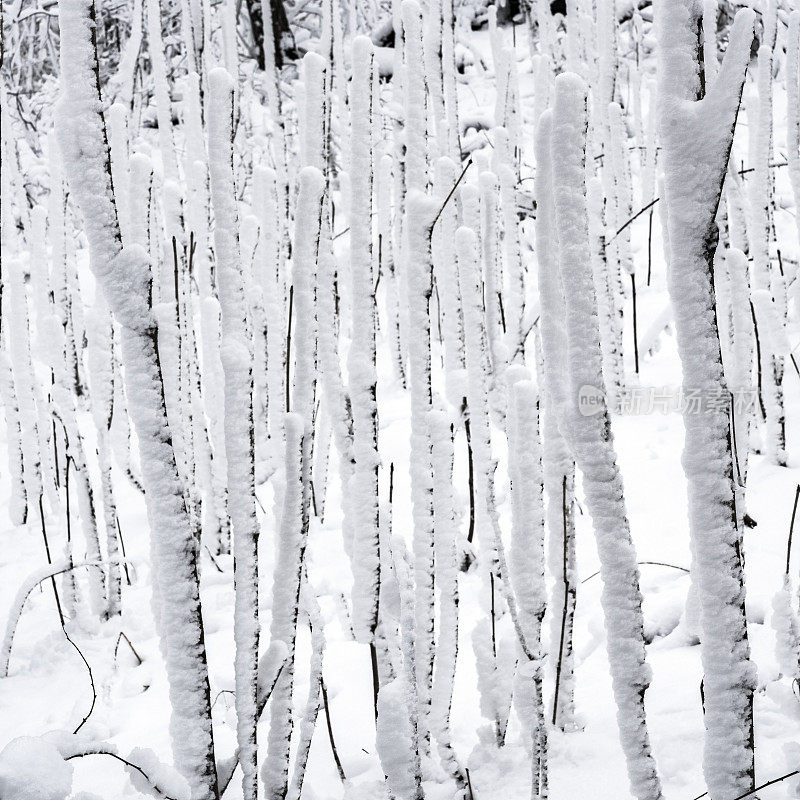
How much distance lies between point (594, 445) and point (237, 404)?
0.37 m

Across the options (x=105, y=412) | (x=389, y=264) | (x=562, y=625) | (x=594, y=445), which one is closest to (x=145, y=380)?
(x=594, y=445)

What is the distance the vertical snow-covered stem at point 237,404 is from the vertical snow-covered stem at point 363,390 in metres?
0.12

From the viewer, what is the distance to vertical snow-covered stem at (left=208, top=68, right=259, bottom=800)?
76cm

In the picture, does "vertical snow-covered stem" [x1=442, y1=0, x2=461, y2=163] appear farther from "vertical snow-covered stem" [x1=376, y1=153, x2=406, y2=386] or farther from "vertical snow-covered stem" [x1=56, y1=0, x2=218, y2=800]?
"vertical snow-covered stem" [x1=56, y1=0, x2=218, y2=800]

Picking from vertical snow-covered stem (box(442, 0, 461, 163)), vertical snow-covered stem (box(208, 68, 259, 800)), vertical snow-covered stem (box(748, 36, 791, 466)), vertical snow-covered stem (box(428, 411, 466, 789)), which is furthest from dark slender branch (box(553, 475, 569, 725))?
vertical snow-covered stem (box(442, 0, 461, 163))

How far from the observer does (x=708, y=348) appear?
561mm

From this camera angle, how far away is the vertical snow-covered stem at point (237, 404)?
29.8 inches

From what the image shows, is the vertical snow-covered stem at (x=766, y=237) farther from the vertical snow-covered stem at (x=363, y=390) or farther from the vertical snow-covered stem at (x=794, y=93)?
the vertical snow-covered stem at (x=363, y=390)

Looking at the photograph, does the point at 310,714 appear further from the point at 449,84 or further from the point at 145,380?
the point at 449,84

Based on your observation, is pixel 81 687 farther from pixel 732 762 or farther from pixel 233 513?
pixel 732 762

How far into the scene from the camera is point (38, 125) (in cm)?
566

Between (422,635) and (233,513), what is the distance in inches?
11.8

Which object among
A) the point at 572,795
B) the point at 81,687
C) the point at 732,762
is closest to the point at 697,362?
the point at 732,762

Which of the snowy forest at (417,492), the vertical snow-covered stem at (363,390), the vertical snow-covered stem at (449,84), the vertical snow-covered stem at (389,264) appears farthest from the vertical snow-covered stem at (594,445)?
the vertical snow-covered stem at (389,264)
